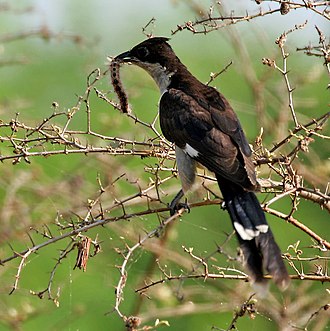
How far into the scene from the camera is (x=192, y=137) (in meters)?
3.76

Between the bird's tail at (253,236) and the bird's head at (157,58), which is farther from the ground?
the bird's head at (157,58)

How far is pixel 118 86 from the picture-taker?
380cm

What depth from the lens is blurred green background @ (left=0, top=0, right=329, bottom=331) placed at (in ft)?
14.6

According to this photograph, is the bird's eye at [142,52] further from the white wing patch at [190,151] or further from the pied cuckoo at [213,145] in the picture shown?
the white wing patch at [190,151]

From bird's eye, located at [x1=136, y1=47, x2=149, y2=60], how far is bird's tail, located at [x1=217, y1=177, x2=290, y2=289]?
102cm

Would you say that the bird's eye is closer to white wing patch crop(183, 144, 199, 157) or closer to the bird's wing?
the bird's wing

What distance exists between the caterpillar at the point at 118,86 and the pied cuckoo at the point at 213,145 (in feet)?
0.45

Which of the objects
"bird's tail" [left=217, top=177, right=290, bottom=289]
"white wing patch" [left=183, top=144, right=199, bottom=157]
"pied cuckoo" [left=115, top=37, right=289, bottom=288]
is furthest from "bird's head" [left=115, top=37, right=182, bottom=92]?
"bird's tail" [left=217, top=177, right=290, bottom=289]

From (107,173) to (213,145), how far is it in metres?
1.08

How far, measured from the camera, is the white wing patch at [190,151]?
145 inches

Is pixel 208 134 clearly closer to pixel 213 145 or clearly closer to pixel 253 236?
pixel 213 145

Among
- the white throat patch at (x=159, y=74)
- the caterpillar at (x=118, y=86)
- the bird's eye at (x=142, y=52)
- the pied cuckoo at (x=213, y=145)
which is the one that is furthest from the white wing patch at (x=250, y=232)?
the bird's eye at (x=142, y=52)

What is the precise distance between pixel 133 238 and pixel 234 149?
109 centimetres

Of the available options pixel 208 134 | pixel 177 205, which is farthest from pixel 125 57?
pixel 177 205
